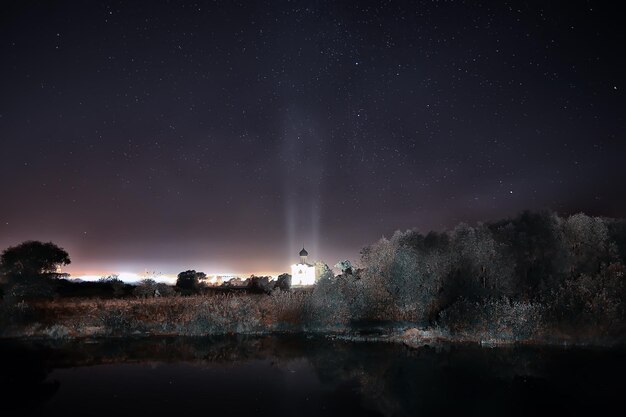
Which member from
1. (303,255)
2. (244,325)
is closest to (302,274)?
(303,255)

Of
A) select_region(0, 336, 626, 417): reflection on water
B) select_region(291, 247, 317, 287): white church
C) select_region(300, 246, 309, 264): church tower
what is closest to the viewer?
select_region(0, 336, 626, 417): reflection on water

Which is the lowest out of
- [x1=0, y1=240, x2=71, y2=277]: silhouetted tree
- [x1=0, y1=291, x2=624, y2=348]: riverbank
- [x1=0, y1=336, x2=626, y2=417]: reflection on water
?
[x1=0, y1=336, x2=626, y2=417]: reflection on water

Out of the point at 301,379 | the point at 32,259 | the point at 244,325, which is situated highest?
the point at 32,259

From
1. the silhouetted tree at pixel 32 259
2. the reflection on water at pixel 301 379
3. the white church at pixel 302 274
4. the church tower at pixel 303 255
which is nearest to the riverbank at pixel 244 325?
the reflection on water at pixel 301 379

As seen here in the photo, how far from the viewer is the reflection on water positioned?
19625mm

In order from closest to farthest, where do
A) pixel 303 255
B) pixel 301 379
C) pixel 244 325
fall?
pixel 301 379, pixel 244 325, pixel 303 255

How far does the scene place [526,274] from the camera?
42062 mm

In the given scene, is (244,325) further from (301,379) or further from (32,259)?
(32,259)

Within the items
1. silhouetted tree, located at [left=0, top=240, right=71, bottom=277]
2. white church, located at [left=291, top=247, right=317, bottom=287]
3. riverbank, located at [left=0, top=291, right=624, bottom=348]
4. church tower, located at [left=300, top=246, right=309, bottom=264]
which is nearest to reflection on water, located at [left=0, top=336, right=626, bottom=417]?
riverbank, located at [left=0, top=291, right=624, bottom=348]

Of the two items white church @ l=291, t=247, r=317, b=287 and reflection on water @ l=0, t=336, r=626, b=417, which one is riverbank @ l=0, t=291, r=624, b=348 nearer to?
reflection on water @ l=0, t=336, r=626, b=417

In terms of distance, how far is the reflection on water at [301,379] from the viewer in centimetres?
1962

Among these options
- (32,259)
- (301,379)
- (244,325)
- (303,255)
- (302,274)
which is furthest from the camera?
(303,255)

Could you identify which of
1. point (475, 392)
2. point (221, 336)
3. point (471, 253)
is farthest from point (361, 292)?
point (475, 392)

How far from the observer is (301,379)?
2459cm
